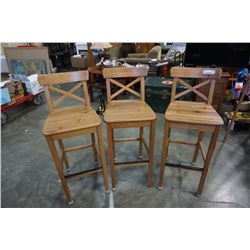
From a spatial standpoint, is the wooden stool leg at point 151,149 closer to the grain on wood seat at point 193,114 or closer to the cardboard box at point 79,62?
the grain on wood seat at point 193,114

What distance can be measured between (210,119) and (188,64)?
2469 millimetres

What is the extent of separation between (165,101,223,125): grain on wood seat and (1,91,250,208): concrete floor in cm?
79

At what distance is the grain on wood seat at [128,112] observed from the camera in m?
1.50

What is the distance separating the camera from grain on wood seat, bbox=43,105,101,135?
1.41 m

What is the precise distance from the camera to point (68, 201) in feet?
5.67

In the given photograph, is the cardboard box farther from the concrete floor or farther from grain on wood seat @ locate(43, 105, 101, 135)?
grain on wood seat @ locate(43, 105, 101, 135)

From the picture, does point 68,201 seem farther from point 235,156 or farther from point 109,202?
point 235,156

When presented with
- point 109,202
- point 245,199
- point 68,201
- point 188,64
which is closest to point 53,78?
point 68,201

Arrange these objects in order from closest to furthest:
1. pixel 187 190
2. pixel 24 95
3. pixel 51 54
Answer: pixel 187 190
pixel 24 95
pixel 51 54

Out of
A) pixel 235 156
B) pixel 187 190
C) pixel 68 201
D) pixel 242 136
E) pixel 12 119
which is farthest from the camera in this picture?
pixel 12 119

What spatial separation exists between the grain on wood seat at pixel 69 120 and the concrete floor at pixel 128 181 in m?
0.78

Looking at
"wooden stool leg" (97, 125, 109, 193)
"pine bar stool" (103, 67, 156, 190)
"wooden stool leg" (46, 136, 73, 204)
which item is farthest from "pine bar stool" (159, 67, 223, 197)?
"wooden stool leg" (46, 136, 73, 204)

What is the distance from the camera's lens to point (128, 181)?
1.97m

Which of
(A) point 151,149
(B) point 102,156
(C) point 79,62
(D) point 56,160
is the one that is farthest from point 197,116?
(C) point 79,62
